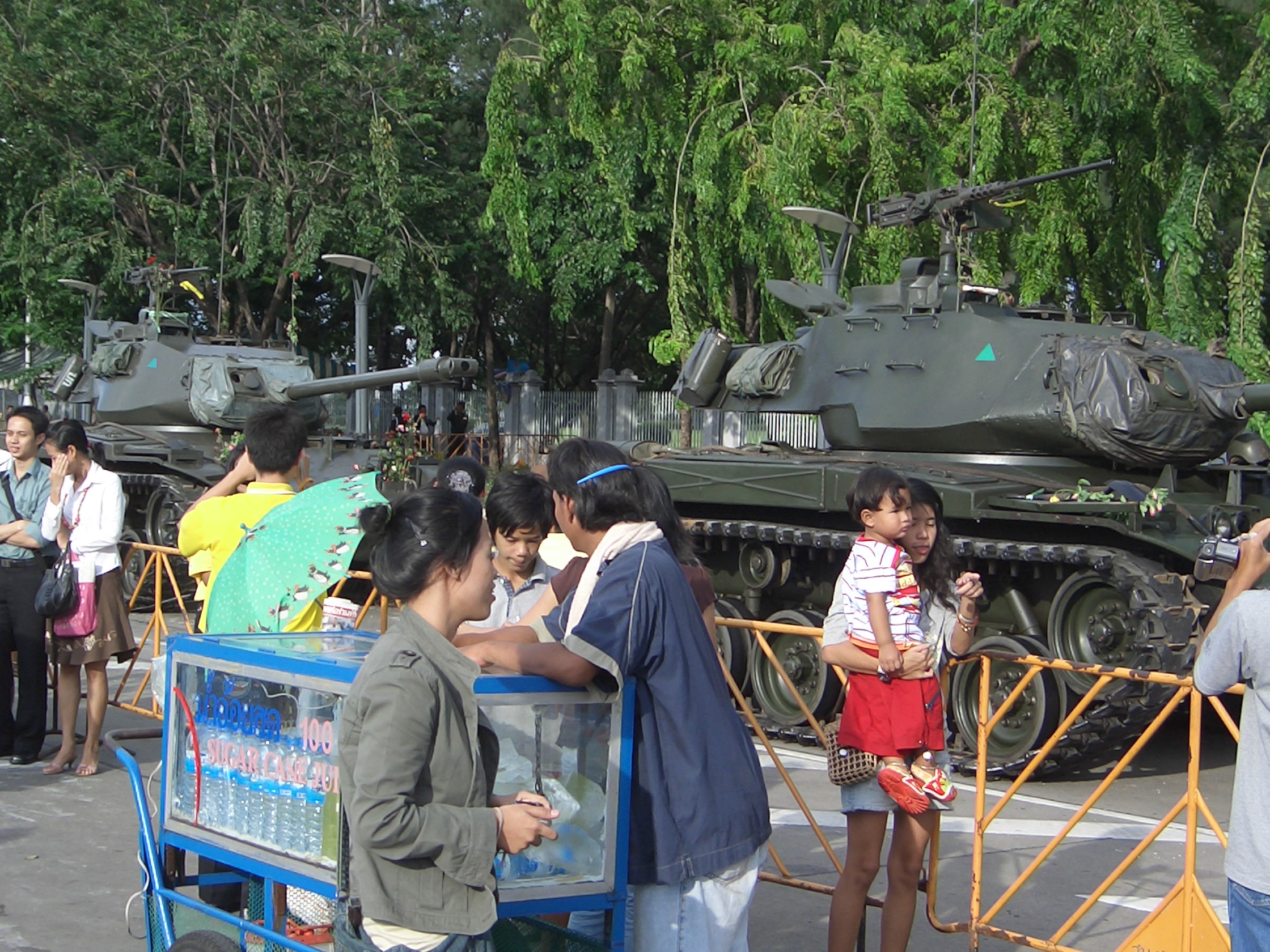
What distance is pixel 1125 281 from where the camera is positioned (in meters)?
17.0

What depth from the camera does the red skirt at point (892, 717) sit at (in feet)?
14.6

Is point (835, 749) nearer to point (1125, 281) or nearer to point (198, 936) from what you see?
point (198, 936)

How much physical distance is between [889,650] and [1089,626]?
4.83 metres

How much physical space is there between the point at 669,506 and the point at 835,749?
1.27 metres

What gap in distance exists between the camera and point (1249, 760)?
3.55 m

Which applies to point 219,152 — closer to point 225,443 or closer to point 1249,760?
point 225,443

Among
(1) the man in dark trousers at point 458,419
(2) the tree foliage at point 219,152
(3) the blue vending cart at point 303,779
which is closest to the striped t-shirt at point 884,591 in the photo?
(3) the blue vending cart at point 303,779

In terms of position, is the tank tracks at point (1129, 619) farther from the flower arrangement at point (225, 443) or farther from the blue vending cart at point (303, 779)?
the flower arrangement at point (225, 443)

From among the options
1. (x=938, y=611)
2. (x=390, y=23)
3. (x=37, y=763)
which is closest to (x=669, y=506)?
(x=938, y=611)

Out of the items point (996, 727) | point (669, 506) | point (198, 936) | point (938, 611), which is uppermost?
point (669, 506)

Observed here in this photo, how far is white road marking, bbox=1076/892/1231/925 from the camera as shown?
19.1ft

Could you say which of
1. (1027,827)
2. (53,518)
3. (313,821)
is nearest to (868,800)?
(313,821)

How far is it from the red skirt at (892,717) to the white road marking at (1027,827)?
8.14 feet

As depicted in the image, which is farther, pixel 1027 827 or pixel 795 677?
pixel 795 677
